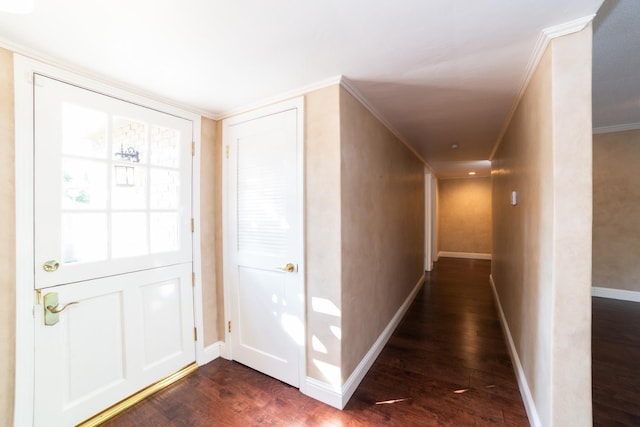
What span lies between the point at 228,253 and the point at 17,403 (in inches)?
55.7

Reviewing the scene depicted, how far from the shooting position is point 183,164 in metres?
2.17

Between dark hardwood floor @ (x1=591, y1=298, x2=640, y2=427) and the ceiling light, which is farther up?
the ceiling light

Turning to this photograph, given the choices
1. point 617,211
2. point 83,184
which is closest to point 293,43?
point 83,184

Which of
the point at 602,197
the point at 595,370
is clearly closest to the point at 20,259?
the point at 595,370

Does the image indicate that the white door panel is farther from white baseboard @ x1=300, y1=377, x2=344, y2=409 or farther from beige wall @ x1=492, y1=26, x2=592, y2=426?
beige wall @ x1=492, y1=26, x2=592, y2=426

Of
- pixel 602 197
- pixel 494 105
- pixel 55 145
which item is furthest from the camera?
pixel 602 197

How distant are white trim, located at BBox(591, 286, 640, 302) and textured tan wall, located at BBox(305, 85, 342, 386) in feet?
14.3

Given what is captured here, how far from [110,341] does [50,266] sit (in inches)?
25.1

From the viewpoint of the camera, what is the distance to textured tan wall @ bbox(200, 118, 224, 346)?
2.32 m

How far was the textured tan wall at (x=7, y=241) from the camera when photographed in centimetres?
135

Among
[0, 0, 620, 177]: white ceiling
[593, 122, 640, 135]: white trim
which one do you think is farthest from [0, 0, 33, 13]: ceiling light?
[593, 122, 640, 135]: white trim

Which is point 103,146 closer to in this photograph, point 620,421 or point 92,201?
point 92,201

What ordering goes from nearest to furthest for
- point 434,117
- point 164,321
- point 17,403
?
point 17,403
point 164,321
point 434,117

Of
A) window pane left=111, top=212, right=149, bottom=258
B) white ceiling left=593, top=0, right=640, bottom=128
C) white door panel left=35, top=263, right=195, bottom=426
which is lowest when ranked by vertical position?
white door panel left=35, top=263, right=195, bottom=426
